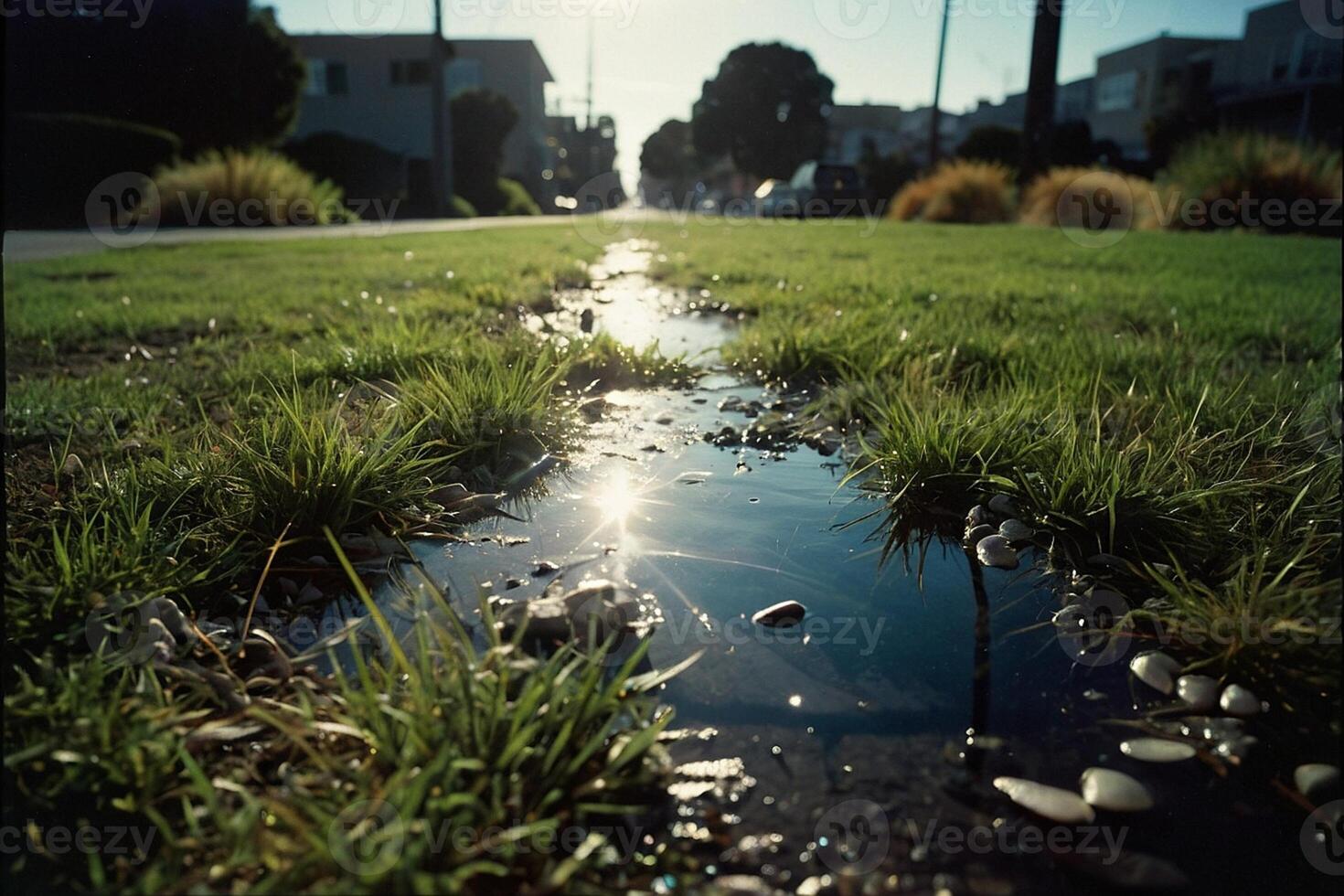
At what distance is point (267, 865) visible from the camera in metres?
1.02

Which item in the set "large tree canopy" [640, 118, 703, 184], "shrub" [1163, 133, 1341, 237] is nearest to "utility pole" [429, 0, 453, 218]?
"shrub" [1163, 133, 1341, 237]

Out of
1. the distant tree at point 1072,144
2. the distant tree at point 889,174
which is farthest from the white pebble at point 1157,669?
the distant tree at point 889,174

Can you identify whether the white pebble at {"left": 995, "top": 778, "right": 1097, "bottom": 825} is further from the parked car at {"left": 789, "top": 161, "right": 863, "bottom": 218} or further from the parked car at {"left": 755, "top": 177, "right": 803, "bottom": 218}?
the parked car at {"left": 789, "top": 161, "right": 863, "bottom": 218}

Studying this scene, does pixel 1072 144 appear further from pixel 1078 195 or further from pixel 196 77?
pixel 196 77

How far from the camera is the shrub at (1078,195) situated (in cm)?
1369

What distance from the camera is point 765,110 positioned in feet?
141

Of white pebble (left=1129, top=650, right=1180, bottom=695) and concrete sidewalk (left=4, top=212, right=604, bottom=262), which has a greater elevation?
concrete sidewalk (left=4, top=212, right=604, bottom=262)

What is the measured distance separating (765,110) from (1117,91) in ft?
54.1

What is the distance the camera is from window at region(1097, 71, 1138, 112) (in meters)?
39.0

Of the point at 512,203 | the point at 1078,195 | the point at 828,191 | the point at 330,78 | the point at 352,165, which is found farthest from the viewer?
the point at 330,78

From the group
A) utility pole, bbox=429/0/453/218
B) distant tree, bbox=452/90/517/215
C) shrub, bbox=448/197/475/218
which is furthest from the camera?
distant tree, bbox=452/90/517/215

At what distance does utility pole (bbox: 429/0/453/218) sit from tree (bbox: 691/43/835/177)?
2438cm

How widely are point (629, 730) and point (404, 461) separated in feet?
3.69

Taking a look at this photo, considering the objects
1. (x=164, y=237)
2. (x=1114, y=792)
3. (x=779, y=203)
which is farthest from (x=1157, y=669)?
(x=779, y=203)
